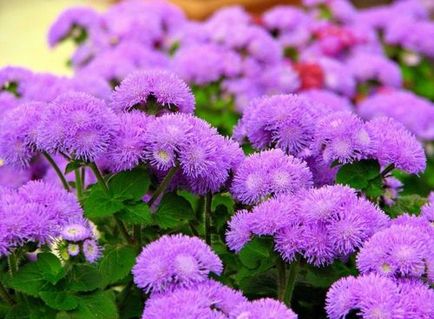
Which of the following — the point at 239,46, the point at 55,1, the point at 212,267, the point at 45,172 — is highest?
the point at 212,267

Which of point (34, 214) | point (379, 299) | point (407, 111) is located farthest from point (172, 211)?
point (407, 111)

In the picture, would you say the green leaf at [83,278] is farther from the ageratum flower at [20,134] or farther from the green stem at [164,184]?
the ageratum flower at [20,134]

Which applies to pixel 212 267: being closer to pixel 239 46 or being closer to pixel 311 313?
pixel 311 313

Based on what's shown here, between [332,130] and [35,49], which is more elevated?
[332,130]

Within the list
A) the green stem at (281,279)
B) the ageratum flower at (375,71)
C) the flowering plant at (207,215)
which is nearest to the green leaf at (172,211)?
the flowering plant at (207,215)

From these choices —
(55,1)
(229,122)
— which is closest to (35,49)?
(55,1)

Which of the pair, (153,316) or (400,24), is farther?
(400,24)

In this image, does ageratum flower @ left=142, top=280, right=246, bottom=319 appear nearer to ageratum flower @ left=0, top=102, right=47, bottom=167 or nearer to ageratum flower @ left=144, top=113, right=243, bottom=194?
ageratum flower @ left=144, top=113, right=243, bottom=194
